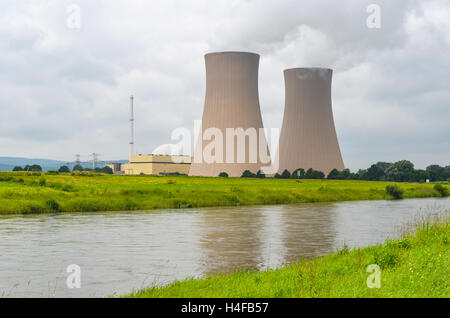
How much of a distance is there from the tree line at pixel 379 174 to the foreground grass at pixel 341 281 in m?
43.2

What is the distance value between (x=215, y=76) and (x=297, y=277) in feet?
128

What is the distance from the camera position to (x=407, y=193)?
136 feet

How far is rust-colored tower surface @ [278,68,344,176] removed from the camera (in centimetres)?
4866

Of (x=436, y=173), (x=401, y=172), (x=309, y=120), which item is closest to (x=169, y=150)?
(x=401, y=172)

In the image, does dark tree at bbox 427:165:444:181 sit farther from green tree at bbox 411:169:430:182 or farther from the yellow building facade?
the yellow building facade

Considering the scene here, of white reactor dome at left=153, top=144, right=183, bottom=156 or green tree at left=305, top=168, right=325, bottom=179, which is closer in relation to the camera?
green tree at left=305, top=168, right=325, bottom=179

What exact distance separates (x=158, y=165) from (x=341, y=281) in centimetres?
8633

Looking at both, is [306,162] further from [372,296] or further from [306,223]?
[372,296]

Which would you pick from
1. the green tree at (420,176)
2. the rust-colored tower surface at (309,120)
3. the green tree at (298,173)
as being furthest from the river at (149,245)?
the green tree at (420,176)

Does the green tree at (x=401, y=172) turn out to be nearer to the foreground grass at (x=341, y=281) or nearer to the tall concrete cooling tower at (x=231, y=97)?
the tall concrete cooling tower at (x=231, y=97)

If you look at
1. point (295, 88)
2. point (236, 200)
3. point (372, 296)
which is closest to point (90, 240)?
point (372, 296)

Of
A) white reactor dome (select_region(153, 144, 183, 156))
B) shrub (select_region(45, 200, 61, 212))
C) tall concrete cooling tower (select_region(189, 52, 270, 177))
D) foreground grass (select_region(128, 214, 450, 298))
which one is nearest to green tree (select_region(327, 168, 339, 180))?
tall concrete cooling tower (select_region(189, 52, 270, 177))

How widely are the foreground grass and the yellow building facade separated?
8322 centimetres

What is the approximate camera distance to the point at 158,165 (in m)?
91.9
